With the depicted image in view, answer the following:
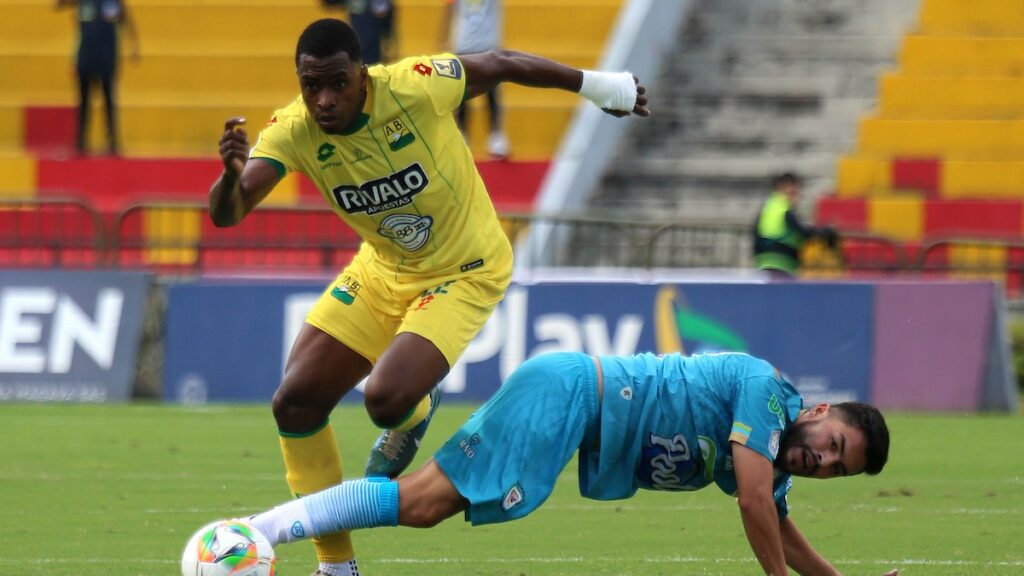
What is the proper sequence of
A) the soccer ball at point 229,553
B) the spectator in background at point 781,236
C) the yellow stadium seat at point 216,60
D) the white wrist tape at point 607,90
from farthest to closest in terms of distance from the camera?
the yellow stadium seat at point 216,60, the spectator in background at point 781,236, the white wrist tape at point 607,90, the soccer ball at point 229,553

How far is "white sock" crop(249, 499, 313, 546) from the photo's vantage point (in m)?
6.22

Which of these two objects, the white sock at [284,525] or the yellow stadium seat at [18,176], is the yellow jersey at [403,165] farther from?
the yellow stadium seat at [18,176]

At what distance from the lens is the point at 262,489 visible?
9.91 m

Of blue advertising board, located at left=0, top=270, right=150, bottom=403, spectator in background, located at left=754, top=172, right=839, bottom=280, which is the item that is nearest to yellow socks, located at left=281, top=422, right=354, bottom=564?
blue advertising board, located at left=0, top=270, right=150, bottom=403

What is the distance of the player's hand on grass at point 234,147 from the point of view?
6.63m

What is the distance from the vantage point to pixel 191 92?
23.0 metres

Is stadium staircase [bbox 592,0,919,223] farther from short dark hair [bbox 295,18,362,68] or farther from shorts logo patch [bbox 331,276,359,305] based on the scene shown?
short dark hair [bbox 295,18,362,68]

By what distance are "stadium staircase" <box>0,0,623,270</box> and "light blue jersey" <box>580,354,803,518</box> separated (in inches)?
512

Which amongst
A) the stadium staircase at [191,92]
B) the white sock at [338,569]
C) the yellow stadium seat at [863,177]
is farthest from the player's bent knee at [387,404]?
the yellow stadium seat at [863,177]

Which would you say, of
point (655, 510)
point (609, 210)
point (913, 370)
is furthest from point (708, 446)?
point (609, 210)

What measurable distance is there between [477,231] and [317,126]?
80cm

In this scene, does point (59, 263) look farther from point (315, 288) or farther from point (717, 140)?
point (717, 140)

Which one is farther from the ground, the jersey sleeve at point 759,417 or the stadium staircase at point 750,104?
the jersey sleeve at point 759,417

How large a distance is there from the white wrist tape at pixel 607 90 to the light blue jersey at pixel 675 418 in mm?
1482
